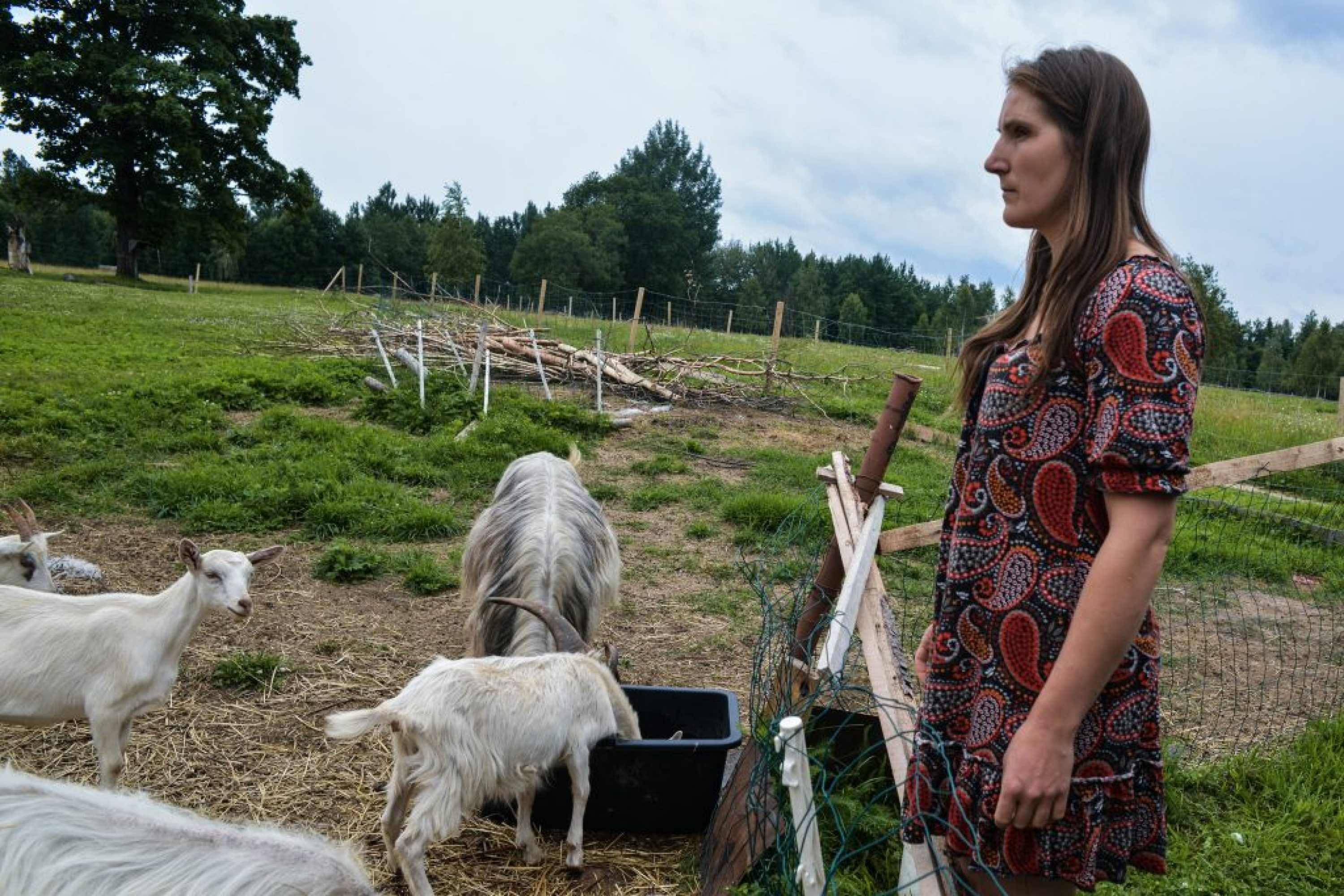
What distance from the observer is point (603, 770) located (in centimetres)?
350

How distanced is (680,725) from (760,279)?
81.3m

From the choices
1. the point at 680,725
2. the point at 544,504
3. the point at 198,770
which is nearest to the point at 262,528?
the point at 544,504

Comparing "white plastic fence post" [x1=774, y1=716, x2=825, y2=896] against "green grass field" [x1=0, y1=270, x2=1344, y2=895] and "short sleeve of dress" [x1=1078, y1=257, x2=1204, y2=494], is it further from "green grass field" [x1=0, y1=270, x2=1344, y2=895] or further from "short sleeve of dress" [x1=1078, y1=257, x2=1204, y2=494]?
"green grass field" [x1=0, y1=270, x2=1344, y2=895]

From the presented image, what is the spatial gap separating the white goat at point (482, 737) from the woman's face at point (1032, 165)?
93.5 inches

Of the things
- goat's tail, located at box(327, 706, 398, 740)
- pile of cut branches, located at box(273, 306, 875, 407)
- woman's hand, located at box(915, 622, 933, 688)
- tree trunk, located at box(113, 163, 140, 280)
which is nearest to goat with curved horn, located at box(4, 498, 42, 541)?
Answer: goat's tail, located at box(327, 706, 398, 740)

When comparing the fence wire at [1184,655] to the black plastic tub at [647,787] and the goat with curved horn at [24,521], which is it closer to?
the black plastic tub at [647,787]

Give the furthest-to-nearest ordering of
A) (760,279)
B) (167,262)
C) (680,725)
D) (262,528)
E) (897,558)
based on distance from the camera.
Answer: (760,279)
(167,262)
(897,558)
(262,528)
(680,725)

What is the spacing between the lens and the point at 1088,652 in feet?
4.54

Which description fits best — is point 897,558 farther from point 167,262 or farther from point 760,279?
point 760,279

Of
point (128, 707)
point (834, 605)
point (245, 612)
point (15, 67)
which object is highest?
point (15, 67)

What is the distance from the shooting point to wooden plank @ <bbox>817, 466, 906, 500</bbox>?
114 inches

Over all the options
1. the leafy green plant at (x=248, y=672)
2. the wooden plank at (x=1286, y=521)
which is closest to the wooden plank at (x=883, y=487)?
the leafy green plant at (x=248, y=672)

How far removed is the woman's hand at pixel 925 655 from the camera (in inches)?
69.3

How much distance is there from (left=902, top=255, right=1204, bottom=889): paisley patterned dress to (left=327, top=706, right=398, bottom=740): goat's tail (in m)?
2.01
